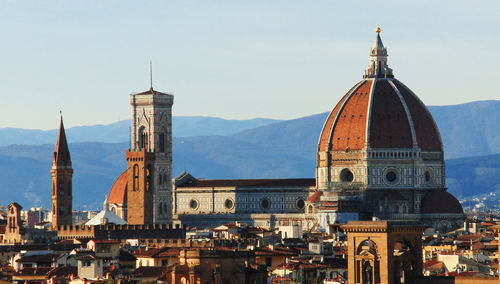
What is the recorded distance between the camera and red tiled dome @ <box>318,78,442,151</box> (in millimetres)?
187875

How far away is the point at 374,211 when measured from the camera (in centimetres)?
18338

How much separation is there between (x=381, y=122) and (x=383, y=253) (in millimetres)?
127289

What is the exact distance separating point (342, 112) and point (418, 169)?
1009 cm

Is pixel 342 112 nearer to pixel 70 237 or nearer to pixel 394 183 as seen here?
pixel 394 183

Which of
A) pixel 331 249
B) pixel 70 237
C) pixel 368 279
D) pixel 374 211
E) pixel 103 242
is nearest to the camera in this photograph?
pixel 368 279

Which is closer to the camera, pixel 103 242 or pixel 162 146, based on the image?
pixel 103 242

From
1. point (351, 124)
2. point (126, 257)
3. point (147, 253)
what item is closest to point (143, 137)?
point (351, 124)

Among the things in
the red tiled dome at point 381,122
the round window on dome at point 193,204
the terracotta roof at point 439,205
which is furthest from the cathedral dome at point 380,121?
the round window on dome at point 193,204

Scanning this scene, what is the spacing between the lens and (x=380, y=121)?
188125 mm

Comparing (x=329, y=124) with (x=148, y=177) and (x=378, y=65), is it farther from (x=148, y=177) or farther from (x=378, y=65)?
(x=148, y=177)

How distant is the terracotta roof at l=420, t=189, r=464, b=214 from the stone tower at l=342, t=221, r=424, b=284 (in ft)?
393

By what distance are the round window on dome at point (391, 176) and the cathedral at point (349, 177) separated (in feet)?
0.35

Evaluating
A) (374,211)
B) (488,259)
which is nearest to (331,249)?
(488,259)

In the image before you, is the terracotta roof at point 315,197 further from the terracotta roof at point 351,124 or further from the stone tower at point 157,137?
the stone tower at point 157,137
